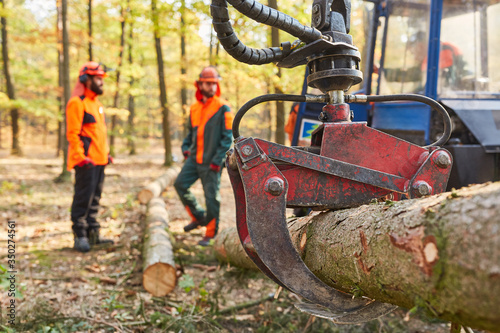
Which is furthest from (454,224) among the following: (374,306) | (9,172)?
(9,172)

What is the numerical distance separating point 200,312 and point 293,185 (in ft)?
6.06

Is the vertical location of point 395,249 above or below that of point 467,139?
below

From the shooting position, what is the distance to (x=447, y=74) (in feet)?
11.6

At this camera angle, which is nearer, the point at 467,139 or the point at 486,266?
the point at 486,266

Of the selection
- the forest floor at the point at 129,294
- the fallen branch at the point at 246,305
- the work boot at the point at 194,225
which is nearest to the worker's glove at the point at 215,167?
the work boot at the point at 194,225

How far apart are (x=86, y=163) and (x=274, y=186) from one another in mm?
3662

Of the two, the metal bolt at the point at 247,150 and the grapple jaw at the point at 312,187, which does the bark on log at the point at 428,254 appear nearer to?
the grapple jaw at the point at 312,187

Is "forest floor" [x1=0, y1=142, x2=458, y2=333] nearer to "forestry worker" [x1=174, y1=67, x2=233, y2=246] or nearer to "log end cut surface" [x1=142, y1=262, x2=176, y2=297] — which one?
"log end cut surface" [x1=142, y1=262, x2=176, y2=297]

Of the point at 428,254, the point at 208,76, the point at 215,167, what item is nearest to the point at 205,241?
the point at 215,167

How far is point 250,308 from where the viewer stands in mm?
3393

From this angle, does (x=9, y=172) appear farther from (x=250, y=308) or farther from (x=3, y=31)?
(x=250, y=308)

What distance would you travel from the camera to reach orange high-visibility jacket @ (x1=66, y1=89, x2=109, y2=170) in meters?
4.59

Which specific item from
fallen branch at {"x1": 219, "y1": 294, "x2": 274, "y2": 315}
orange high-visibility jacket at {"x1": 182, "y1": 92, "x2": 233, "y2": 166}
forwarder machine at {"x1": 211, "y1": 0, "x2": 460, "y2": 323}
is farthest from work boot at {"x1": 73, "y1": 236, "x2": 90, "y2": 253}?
forwarder machine at {"x1": 211, "y1": 0, "x2": 460, "y2": 323}

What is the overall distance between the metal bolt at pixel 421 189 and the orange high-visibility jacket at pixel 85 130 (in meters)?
3.97
